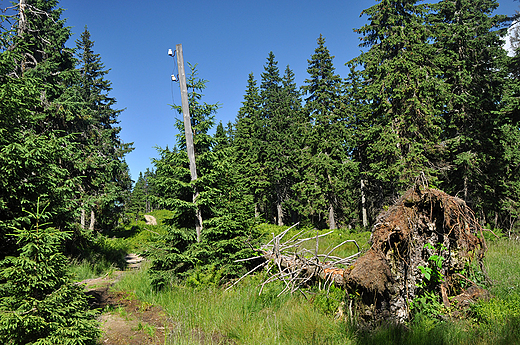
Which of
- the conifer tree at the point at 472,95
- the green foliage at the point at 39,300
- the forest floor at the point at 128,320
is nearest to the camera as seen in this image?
the green foliage at the point at 39,300

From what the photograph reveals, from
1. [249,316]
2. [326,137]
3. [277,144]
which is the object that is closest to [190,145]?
[249,316]

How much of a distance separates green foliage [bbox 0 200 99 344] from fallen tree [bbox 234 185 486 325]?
4138 millimetres

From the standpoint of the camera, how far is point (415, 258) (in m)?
4.27

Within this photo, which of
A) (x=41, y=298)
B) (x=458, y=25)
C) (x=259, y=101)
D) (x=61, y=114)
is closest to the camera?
(x=41, y=298)

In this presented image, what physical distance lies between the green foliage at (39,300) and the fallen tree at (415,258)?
414cm

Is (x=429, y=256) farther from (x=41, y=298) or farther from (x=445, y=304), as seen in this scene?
(x=41, y=298)

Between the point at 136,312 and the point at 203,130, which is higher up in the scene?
the point at 203,130

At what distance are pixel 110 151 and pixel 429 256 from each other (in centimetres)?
2539

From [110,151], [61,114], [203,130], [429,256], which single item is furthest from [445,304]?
[110,151]

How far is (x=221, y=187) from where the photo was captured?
26.8ft

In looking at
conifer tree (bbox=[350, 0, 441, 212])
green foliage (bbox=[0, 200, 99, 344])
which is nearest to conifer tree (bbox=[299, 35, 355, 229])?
conifer tree (bbox=[350, 0, 441, 212])

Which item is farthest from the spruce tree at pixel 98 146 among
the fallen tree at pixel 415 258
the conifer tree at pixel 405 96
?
the conifer tree at pixel 405 96

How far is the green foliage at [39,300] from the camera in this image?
3.37 meters

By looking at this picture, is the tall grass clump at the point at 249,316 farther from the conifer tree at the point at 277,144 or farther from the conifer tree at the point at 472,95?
the conifer tree at the point at 277,144
